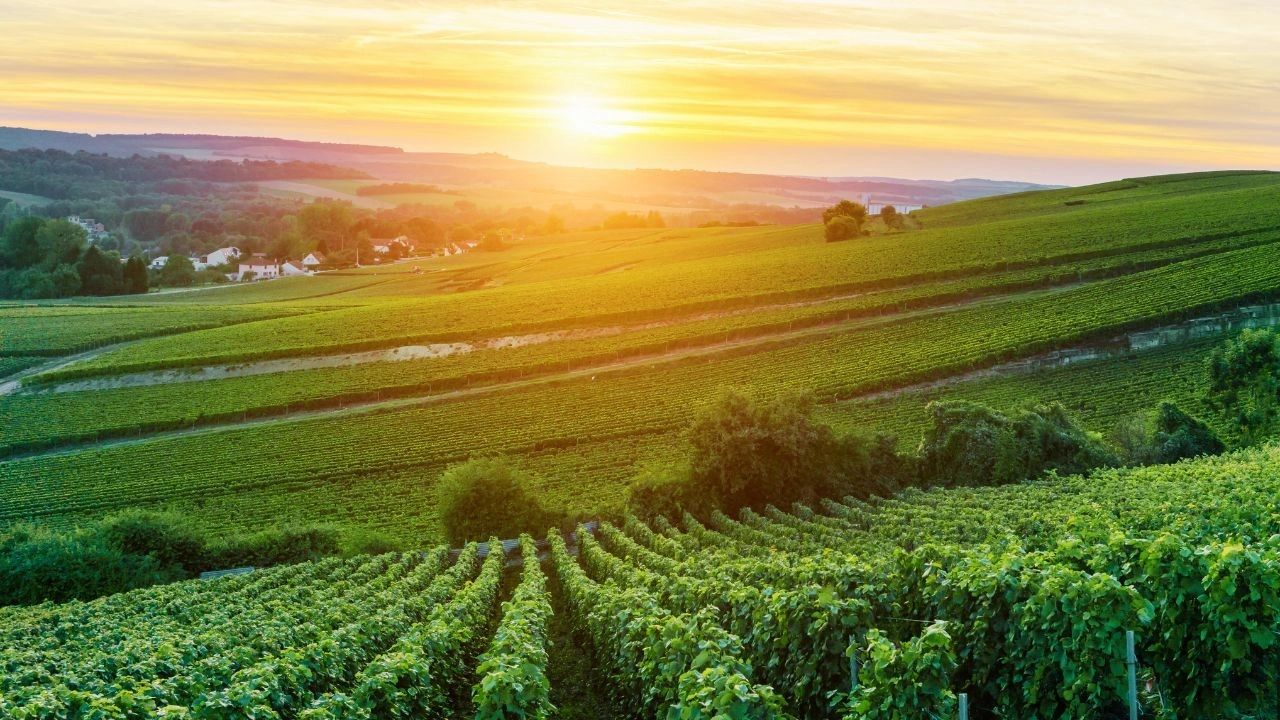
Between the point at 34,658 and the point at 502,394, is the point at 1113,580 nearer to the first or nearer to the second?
the point at 34,658

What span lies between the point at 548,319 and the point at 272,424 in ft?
86.4

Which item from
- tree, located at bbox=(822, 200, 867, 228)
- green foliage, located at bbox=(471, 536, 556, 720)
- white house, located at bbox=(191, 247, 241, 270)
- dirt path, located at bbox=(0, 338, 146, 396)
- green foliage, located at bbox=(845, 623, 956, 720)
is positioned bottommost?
dirt path, located at bbox=(0, 338, 146, 396)

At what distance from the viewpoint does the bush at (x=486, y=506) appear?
150 feet

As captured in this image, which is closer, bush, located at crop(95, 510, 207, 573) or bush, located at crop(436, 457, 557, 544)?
bush, located at crop(95, 510, 207, 573)

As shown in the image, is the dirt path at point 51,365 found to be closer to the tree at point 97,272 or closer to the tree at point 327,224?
the tree at point 97,272

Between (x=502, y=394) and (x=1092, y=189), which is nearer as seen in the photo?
(x=502, y=394)

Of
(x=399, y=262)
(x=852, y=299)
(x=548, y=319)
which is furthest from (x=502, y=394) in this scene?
(x=399, y=262)

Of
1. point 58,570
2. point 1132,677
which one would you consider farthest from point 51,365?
point 1132,677

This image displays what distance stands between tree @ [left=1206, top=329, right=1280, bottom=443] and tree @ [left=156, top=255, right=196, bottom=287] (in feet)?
412

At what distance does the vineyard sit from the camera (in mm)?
10797

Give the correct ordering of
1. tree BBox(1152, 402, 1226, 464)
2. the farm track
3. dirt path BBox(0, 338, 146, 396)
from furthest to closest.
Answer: dirt path BBox(0, 338, 146, 396), the farm track, tree BBox(1152, 402, 1226, 464)

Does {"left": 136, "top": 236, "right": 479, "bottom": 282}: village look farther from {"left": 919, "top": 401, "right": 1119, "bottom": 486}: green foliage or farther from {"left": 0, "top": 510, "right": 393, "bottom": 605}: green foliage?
{"left": 919, "top": 401, "right": 1119, "bottom": 486}: green foliage

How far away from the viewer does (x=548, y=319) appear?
275 ft

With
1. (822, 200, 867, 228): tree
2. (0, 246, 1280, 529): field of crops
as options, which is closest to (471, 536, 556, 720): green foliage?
(0, 246, 1280, 529): field of crops
